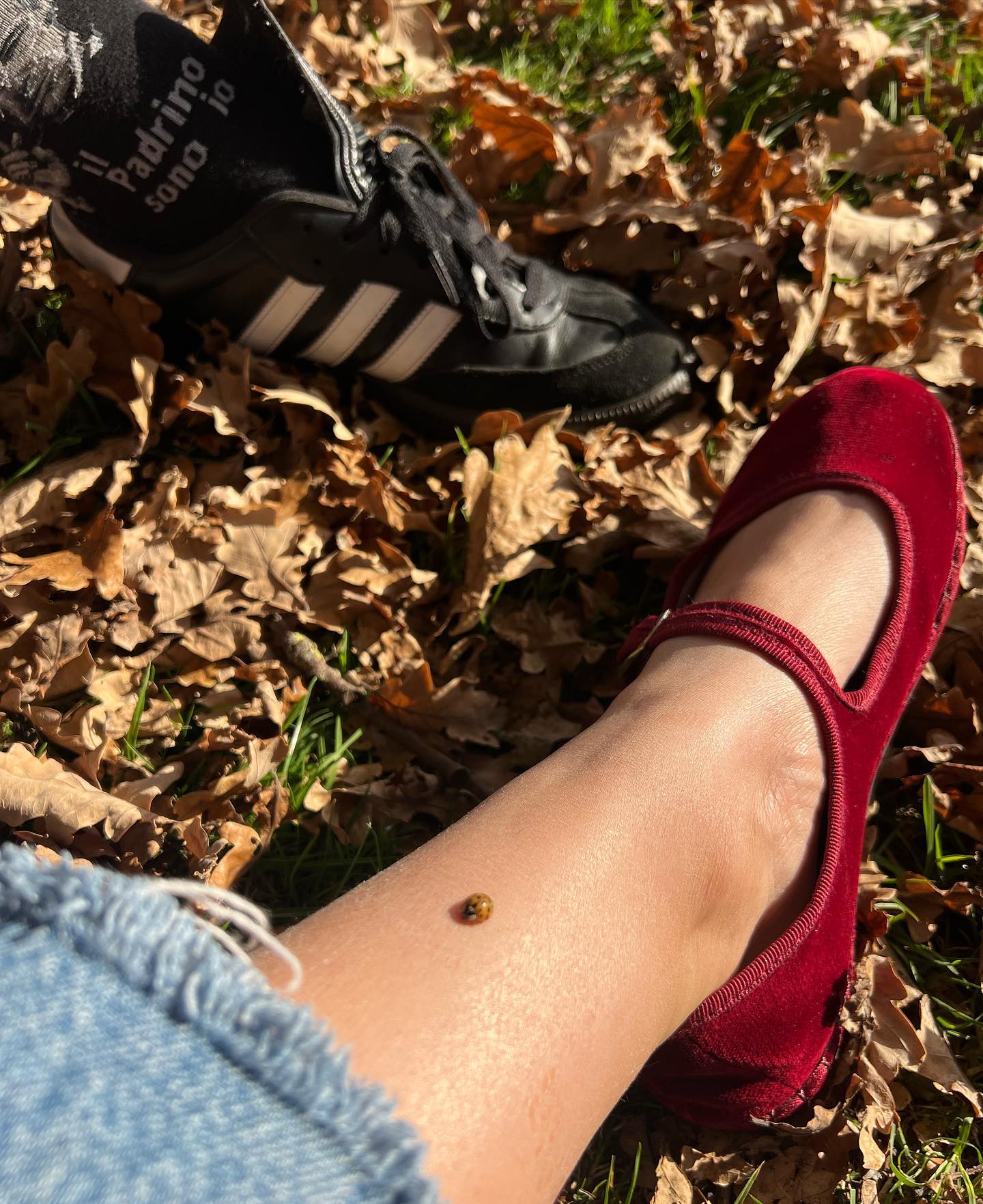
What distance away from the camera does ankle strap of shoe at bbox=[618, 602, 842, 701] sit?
1521mm

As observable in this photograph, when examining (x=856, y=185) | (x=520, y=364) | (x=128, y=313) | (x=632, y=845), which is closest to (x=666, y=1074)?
(x=632, y=845)

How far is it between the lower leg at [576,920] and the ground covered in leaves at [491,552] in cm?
43

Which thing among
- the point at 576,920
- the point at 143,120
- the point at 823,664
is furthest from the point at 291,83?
the point at 576,920

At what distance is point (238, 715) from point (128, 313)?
2.93 feet

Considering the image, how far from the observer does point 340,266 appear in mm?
1870

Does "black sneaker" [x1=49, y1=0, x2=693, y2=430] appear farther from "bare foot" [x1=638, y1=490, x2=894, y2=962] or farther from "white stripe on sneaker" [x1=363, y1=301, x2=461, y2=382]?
"bare foot" [x1=638, y1=490, x2=894, y2=962]

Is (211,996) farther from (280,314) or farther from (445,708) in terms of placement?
(280,314)

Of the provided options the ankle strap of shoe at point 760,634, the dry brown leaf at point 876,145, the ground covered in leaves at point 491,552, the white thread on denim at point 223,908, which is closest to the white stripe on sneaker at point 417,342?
the ground covered in leaves at point 491,552

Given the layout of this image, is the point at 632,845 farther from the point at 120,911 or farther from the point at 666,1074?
the point at 120,911

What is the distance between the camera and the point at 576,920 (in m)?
1.09

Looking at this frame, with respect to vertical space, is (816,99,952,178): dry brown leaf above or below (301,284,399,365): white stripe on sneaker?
below

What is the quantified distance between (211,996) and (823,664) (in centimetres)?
114

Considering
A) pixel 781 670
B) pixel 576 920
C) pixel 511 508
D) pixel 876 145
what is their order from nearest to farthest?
pixel 576 920
pixel 781 670
pixel 511 508
pixel 876 145

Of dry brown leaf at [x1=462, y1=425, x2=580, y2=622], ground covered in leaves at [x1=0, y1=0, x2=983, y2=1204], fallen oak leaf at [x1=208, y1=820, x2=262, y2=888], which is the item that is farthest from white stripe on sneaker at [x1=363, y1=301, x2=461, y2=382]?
fallen oak leaf at [x1=208, y1=820, x2=262, y2=888]
